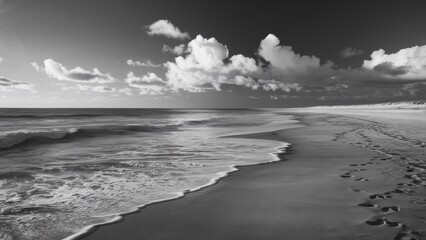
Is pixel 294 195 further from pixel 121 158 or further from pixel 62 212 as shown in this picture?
pixel 121 158

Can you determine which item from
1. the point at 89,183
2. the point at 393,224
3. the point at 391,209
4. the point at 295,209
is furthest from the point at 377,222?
the point at 89,183

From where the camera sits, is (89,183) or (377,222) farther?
(89,183)

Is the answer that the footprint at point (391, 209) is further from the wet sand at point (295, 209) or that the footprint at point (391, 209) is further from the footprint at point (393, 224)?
the footprint at point (393, 224)

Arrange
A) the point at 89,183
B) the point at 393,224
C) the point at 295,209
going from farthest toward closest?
the point at 89,183 → the point at 295,209 → the point at 393,224

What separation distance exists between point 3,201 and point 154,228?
3.27 m

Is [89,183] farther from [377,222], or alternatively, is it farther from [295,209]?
[377,222]

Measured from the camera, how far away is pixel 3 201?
4.90 meters

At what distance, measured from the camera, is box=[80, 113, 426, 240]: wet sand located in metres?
3.38

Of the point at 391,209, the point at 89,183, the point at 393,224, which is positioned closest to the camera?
the point at 393,224

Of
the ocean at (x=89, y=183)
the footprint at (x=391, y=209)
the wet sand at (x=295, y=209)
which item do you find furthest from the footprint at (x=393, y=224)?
the ocean at (x=89, y=183)

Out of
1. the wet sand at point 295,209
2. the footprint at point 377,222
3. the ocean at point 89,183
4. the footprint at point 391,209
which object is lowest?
the ocean at point 89,183

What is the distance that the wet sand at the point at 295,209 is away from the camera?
11.1 feet

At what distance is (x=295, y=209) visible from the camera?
4172 mm

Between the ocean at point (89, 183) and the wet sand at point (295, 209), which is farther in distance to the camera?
the ocean at point (89, 183)
